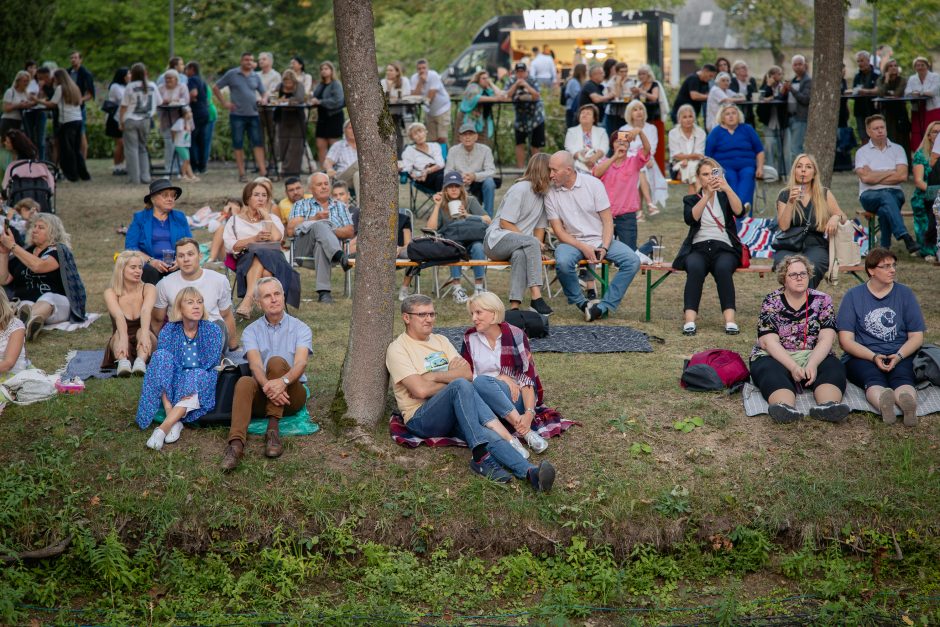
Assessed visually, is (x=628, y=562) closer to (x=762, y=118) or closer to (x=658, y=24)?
(x=762, y=118)

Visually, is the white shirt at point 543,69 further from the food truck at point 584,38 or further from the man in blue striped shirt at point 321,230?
the man in blue striped shirt at point 321,230

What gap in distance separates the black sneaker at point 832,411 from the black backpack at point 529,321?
96.8 inches

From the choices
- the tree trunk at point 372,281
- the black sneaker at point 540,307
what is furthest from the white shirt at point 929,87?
the tree trunk at point 372,281

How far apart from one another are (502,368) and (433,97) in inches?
493

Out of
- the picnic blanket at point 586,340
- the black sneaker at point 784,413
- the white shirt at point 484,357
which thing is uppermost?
the white shirt at point 484,357

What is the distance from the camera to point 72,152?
1948 centimetres

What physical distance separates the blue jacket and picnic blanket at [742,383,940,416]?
17.0ft

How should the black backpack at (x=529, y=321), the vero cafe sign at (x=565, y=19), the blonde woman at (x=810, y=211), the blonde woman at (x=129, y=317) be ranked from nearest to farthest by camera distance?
the blonde woman at (x=129, y=317)
the black backpack at (x=529, y=321)
the blonde woman at (x=810, y=211)
the vero cafe sign at (x=565, y=19)

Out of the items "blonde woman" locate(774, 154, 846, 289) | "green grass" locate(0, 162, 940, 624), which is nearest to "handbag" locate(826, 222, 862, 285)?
"blonde woman" locate(774, 154, 846, 289)

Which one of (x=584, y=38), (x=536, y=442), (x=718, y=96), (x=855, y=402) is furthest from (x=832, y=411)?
(x=584, y=38)

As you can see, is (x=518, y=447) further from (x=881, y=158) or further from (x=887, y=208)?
(x=881, y=158)

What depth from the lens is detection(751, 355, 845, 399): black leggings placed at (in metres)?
7.57

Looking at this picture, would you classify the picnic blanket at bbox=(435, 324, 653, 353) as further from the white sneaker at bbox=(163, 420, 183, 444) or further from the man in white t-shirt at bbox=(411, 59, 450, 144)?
the man in white t-shirt at bbox=(411, 59, 450, 144)

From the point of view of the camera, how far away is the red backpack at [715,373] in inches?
314
